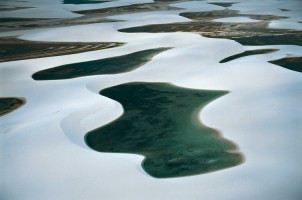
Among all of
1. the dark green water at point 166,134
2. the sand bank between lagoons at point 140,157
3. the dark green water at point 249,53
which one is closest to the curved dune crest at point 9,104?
the sand bank between lagoons at point 140,157

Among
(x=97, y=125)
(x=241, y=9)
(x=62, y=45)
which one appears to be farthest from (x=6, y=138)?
(x=241, y=9)

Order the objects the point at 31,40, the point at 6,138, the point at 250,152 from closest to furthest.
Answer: the point at 250,152 → the point at 6,138 → the point at 31,40

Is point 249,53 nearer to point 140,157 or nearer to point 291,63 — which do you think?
point 291,63

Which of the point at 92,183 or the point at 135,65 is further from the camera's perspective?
the point at 135,65

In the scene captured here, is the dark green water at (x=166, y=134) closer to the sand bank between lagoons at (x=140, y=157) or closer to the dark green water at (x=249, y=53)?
the sand bank between lagoons at (x=140, y=157)

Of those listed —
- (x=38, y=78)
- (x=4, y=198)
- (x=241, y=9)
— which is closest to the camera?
(x=4, y=198)

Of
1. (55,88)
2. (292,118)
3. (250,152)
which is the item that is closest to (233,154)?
(250,152)

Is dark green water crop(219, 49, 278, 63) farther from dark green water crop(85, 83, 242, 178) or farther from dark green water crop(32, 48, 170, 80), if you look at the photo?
dark green water crop(85, 83, 242, 178)

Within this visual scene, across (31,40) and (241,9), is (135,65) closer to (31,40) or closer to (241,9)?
(31,40)
